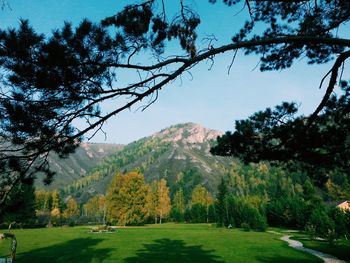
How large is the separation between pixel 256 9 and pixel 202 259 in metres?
16.1

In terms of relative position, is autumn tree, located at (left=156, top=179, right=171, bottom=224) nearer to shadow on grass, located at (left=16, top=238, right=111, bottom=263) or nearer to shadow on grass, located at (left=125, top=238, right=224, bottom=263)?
shadow on grass, located at (left=125, top=238, right=224, bottom=263)

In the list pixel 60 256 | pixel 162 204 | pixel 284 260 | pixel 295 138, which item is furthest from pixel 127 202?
pixel 295 138

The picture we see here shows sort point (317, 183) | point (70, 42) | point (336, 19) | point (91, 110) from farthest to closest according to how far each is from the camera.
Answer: point (317, 183) → point (336, 19) → point (91, 110) → point (70, 42)

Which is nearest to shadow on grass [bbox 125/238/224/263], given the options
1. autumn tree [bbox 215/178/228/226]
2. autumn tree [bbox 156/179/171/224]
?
autumn tree [bbox 215/178/228/226]

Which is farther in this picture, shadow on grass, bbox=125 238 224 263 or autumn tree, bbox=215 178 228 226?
autumn tree, bbox=215 178 228 226

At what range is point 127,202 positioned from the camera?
59.6 m

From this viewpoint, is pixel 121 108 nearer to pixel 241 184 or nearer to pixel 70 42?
pixel 70 42

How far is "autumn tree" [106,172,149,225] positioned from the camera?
59.4m

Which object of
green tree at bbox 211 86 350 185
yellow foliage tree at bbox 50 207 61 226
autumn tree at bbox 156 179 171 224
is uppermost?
autumn tree at bbox 156 179 171 224

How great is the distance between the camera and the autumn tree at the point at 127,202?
5944 cm

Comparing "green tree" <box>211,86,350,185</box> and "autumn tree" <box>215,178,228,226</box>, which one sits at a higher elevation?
"autumn tree" <box>215,178,228,226</box>

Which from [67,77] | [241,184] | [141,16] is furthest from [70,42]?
[241,184]

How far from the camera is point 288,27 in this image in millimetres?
8242

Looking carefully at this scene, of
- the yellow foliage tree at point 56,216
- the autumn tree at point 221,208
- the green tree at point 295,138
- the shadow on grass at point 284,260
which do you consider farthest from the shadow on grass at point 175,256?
the yellow foliage tree at point 56,216
